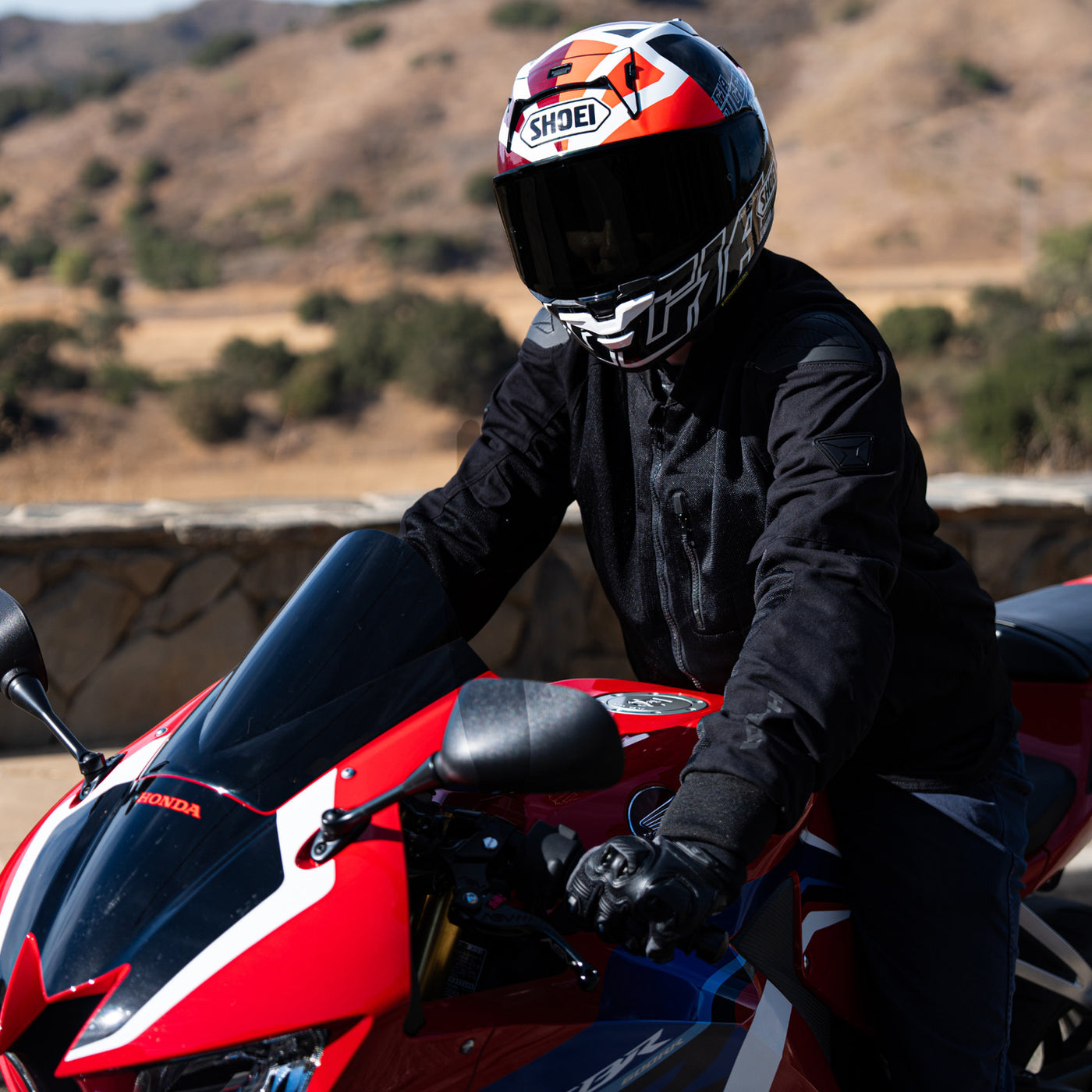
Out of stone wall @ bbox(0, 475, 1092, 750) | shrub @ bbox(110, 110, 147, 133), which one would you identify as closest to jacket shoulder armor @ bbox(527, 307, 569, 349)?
stone wall @ bbox(0, 475, 1092, 750)

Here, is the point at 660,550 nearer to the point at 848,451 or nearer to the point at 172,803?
the point at 848,451

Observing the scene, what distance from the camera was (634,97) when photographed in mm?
1983

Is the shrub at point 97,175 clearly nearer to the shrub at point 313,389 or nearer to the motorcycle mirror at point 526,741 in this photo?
the shrub at point 313,389

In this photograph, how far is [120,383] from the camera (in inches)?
841

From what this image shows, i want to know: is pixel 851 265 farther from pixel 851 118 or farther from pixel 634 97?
pixel 634 97

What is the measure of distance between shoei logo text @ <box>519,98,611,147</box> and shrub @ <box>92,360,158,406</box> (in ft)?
65.3

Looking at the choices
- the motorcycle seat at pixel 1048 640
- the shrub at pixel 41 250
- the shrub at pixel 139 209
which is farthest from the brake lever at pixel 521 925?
the shrub at pixel 139 209

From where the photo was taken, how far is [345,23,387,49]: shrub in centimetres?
6712

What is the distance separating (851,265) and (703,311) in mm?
43340

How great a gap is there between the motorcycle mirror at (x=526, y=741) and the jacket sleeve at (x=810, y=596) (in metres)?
0.24

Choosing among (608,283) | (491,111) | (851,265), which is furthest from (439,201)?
(608,283)

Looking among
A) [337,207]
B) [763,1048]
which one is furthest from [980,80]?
[763,1048]

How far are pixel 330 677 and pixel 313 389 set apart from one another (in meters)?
19.7

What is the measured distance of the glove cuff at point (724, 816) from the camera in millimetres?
1550
